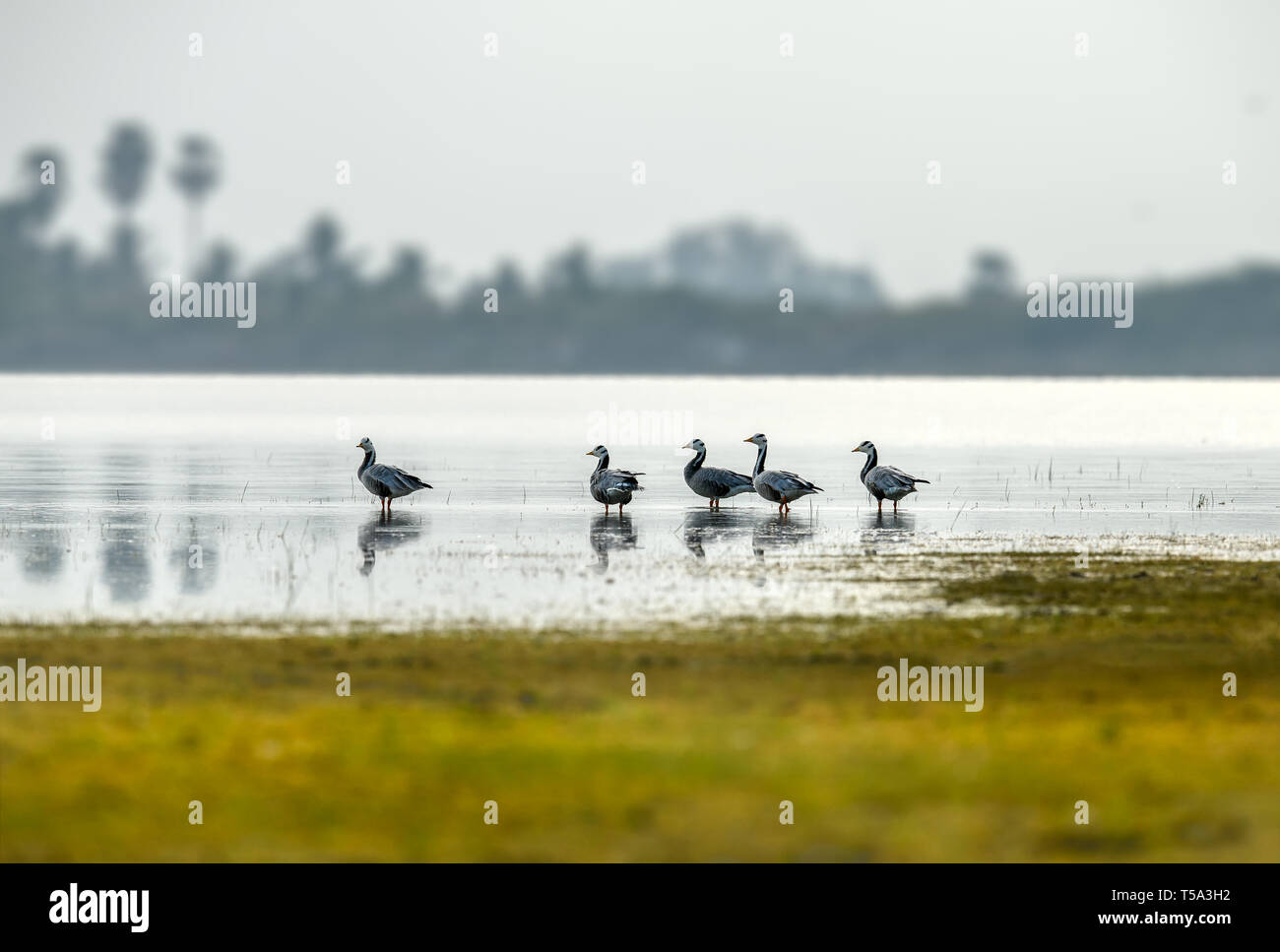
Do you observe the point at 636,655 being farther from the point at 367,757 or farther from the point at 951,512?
the point at 951,512

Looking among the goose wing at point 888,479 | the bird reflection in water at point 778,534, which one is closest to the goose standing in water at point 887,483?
the goose wing at point 888,479

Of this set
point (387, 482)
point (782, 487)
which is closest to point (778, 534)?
point (782, 487)

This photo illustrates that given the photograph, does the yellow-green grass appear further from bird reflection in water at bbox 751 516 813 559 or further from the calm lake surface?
bird reflection in water at bbox 751 516 813 559

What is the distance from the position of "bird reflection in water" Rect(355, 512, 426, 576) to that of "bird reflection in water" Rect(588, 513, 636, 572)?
3900mm

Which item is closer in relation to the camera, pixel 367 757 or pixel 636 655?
pixel 367 757

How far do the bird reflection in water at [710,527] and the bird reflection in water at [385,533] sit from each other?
5.93 m

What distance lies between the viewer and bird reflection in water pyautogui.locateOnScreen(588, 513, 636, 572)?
30.2 meters

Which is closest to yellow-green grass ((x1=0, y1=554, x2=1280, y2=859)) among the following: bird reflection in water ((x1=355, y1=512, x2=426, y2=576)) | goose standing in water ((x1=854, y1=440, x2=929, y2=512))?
bird reflection in water ((x1=355, y1=512, x2=426, y2=576))

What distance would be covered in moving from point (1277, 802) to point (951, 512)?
2911 cm

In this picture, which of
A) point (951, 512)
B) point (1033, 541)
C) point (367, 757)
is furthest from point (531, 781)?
point (951, 512)

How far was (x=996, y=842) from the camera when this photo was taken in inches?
433

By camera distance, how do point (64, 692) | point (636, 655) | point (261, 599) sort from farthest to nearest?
1. point (261, 599)
2. point (636, 655)
3. point (64, 692)

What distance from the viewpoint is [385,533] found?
34906 millimetres

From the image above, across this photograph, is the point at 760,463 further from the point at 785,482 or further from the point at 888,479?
the point at 888,479
